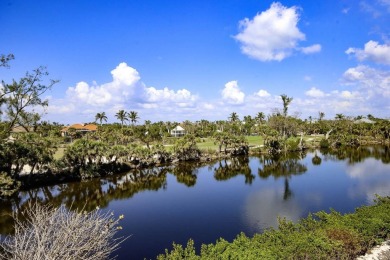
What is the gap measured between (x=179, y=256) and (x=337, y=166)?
5521cm

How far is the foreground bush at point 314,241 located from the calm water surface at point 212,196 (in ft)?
27.6

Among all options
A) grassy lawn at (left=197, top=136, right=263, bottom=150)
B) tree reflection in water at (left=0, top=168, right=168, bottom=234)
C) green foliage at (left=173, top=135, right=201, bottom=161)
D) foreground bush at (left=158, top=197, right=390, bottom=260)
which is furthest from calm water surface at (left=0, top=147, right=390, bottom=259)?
grassy lawn at (left=197, top=136, right=263, bottom=150)

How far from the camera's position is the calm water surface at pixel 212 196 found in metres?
26.5

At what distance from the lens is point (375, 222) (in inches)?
680

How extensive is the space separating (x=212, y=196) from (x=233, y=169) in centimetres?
2122

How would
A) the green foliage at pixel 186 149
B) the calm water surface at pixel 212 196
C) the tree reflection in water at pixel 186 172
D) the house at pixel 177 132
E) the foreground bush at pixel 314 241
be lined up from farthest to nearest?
the house at pixel 177 132 → the green foliage at pixel 186 149 → the tree reflection in water at pixel 186 172 → the calm water surface at pixel 212 196 → the foreground bush at pixel 314 241

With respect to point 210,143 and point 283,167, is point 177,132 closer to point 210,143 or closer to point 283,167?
point 210,143

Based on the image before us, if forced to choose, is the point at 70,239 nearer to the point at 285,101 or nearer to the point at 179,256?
the point at 179,256

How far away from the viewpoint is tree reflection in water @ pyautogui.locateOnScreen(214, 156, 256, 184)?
52.0 meters

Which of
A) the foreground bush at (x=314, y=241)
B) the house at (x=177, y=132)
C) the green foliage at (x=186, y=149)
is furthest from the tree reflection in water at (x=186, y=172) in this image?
the house at (x=177, y=132)

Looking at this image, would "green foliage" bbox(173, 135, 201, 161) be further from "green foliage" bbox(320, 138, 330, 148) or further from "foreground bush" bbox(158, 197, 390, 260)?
"foreground bush" bbox(158, 197, 390, 260)

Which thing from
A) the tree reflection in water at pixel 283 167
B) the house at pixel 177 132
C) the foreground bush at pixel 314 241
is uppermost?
the house at pixel 177 132

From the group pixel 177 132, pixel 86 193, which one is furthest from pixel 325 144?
pixel 86 193

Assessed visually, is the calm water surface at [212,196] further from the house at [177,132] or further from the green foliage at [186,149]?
the house at [177,132]
